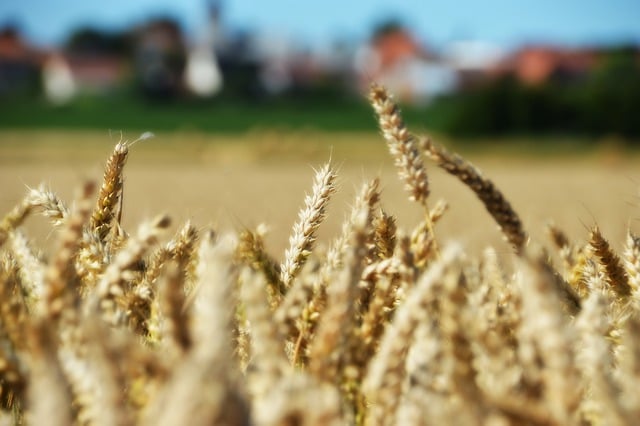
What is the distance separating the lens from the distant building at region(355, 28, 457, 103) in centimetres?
9319

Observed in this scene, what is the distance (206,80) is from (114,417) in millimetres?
94227

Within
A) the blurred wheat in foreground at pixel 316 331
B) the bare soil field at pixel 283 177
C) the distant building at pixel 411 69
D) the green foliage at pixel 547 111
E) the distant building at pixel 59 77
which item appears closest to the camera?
the blurred wheat in foreground at pixel 316 331

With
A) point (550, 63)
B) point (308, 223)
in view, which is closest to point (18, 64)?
point (550, 63)

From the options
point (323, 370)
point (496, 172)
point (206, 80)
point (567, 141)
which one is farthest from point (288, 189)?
point (206, 80)

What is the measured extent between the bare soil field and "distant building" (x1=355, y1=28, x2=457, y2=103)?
48648mm

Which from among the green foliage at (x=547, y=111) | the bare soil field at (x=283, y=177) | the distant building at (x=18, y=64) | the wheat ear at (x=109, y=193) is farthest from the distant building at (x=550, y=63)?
the wheat ear at (x=109, y=193)

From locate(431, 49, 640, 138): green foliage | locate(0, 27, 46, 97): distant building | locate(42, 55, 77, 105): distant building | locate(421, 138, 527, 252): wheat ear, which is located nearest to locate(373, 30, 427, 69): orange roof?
locate(42, 55, 77, 105): distant building

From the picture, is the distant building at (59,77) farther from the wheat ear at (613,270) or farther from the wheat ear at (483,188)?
the wheat ear at (483,188)

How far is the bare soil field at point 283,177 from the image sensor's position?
10.4 metres

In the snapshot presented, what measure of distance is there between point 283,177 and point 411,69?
72.3 meters

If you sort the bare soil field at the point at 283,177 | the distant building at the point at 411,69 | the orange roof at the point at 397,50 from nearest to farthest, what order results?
1. the bare soil field at the point at 283,177
2. the distant building at the point at 411,69
3. the orange roof at the point at 397,50

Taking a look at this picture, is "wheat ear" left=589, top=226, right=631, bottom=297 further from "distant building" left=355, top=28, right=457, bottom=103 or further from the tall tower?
"distant building" left=355, top=28, right=457, bottom=103

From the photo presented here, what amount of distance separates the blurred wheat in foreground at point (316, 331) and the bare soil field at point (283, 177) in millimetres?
186

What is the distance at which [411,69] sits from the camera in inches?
3708
